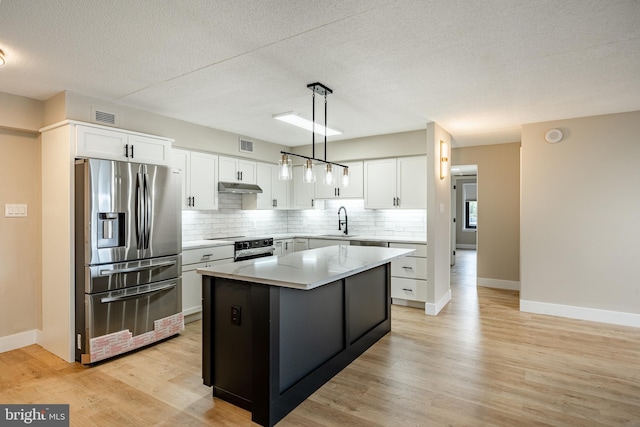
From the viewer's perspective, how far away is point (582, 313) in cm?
425

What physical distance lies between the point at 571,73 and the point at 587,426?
8.57 ft

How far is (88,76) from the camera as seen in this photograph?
2879mm

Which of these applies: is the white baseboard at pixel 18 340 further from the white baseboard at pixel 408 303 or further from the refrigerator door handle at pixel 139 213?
the white baseboard at pixel 408 303

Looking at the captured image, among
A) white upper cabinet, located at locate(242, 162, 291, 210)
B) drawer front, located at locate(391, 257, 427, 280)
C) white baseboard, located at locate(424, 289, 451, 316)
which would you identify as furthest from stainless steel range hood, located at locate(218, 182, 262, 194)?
white baseboard, located at locate(424, 289, 451, 316)

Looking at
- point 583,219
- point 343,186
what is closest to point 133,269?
point 343,186

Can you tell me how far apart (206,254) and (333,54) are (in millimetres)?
2829

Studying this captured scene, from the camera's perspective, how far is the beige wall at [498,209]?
19.2ft

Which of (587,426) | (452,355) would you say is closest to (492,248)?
(452,355)

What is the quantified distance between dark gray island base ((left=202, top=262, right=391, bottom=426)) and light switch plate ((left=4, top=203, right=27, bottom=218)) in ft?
7.85

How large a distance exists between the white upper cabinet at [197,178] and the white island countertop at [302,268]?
1.91 meters

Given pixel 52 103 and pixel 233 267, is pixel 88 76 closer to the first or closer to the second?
pixel 52 103

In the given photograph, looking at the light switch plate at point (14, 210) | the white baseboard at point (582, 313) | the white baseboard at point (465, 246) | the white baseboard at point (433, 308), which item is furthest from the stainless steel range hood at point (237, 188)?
the white baseboard at point (465, 246)

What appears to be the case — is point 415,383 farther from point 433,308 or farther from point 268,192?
point 268,192

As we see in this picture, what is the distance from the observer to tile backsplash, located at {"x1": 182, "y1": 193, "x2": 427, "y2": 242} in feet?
16.1
